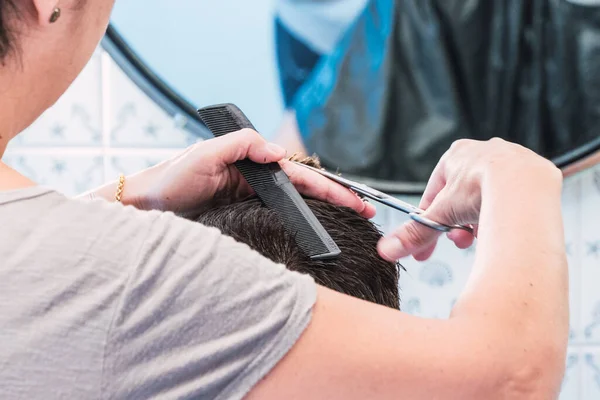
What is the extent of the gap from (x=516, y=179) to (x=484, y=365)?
18cm

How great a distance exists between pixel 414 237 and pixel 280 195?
0.44 ft

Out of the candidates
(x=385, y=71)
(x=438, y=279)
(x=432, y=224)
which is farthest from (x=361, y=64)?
(x=432, y=224)

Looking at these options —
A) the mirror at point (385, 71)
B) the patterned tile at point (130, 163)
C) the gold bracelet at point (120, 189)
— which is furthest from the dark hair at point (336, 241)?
the patterned tile at point (130, 163)

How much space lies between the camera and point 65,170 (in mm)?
1149

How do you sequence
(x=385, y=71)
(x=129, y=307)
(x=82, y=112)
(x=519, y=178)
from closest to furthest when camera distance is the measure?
(x=129, y=307)
(x=519, y=178)
(x=385, y=71)
(x=82, y=112)

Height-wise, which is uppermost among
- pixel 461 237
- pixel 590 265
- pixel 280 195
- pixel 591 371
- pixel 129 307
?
pixel 129 307

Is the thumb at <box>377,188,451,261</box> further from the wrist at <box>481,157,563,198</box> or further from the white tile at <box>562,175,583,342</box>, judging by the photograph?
the white tile at <box>562,175,583,342</box>

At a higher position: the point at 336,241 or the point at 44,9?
the point at 44,9

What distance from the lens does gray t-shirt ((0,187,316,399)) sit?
387 mm

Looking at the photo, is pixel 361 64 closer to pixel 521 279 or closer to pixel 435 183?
pixel 435 183

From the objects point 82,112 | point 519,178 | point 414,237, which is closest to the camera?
point 519,178

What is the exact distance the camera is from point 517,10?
1.01m

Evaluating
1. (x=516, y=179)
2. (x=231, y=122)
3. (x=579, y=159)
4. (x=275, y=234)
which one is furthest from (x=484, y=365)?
(x=579, y=159)

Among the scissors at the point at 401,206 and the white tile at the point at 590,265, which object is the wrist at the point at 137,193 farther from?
the white tile at the point at 590,265
